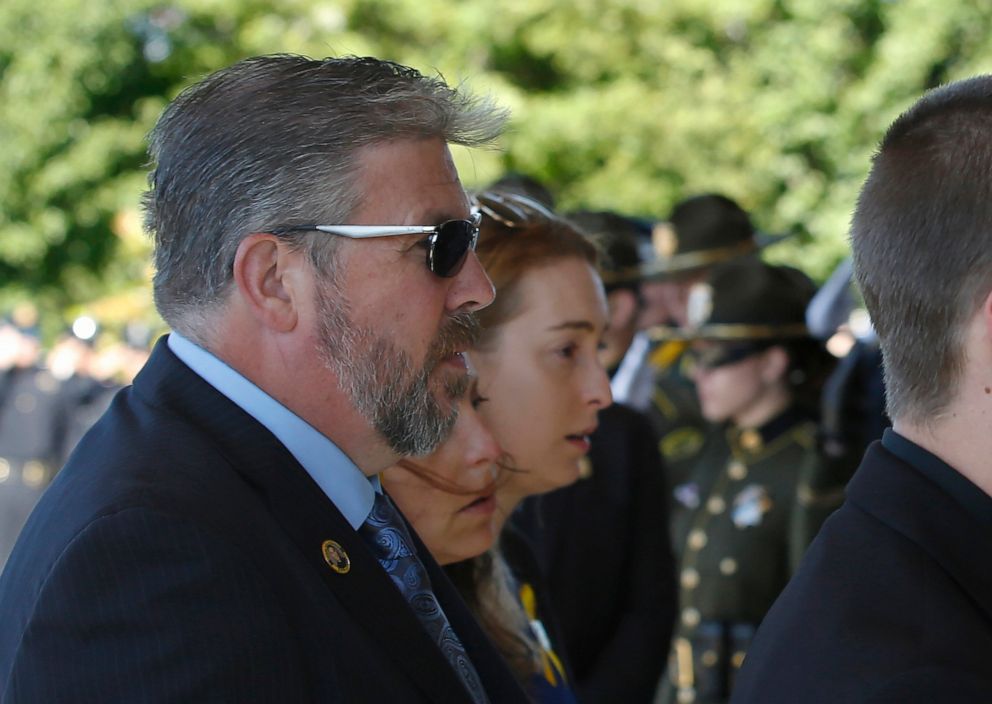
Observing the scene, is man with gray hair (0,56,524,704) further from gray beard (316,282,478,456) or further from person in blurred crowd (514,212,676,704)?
person in blurred crowd (514,212,676,704)

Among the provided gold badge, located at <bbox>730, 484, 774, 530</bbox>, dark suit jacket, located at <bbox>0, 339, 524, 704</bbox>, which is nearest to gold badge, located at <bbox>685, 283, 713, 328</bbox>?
gold badge, located at <bbox>730, 484, 774, 530</bbox>

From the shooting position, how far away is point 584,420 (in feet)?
8.77

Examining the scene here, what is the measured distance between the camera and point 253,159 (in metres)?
1.69

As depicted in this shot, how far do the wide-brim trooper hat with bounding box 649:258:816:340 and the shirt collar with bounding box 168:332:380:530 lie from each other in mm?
3266

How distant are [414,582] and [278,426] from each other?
30cm

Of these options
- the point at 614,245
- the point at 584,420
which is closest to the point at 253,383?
the point at 584,420

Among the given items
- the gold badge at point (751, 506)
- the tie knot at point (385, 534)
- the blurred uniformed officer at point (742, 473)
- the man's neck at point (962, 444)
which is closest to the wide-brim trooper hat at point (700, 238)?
the blurred uniformed officer at point (742, 473)

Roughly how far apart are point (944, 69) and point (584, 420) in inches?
529

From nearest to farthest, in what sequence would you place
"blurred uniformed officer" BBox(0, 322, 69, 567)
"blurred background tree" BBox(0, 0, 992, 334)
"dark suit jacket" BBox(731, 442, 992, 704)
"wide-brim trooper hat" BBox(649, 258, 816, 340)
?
"dark suit jacket" BBox(731, 442, 992, 704), "wide-brim trooper hat" BBox(649, 258, 816, 340), "blurred uniformed officer" BBox(0, 322, 69, 567), "blurred background tree" BBox(0, 0, 992, 334)

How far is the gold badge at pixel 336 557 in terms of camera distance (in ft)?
5.29

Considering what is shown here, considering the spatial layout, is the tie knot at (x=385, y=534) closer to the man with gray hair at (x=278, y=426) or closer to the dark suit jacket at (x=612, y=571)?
the man with gray hair at (x=278, y=426)

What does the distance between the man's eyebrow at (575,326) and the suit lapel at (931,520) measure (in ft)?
3.33

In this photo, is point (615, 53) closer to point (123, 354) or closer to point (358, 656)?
point (123, 354)

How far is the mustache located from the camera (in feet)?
5.99
